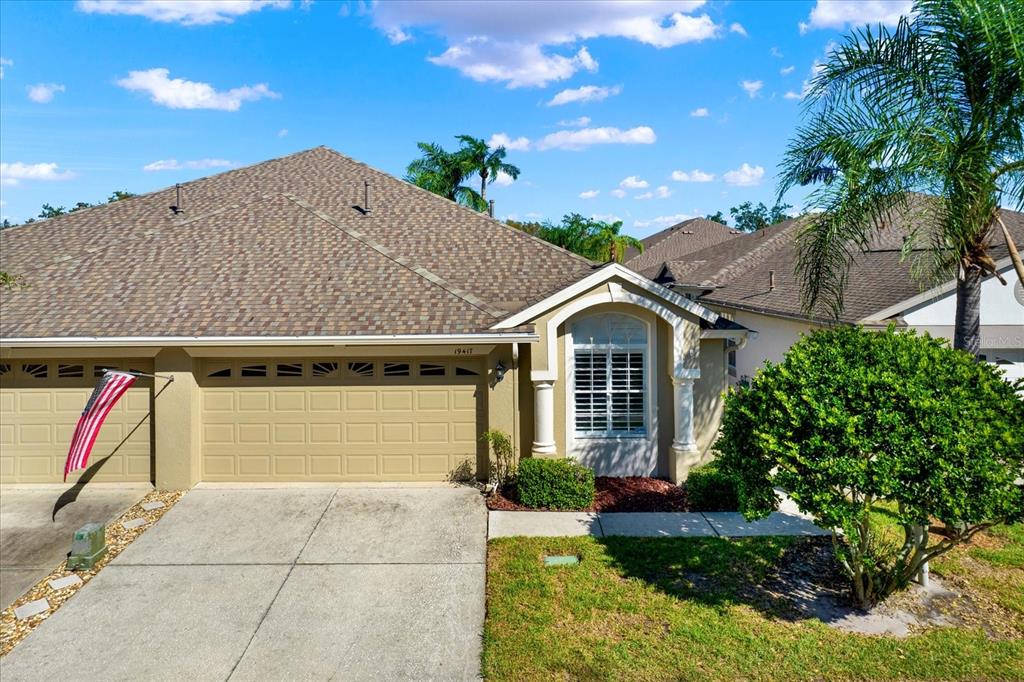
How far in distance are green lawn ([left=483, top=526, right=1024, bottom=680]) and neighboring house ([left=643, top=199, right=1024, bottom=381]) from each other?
11.8ft

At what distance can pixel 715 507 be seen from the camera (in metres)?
9.65

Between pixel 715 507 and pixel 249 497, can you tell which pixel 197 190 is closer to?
pixel 249 497

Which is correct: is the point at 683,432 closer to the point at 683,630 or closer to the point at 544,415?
the point at 544,415

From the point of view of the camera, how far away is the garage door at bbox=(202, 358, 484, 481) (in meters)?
10.8

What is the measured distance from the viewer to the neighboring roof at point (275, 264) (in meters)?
10.6

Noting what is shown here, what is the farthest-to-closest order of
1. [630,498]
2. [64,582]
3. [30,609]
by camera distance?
[630,498] → [64,582] → [30,609]

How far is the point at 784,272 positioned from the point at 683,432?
11.9 metres

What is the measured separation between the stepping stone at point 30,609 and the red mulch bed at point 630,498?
5.83m

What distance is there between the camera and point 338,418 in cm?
1082

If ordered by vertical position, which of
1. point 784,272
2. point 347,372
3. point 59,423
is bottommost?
point 59,423

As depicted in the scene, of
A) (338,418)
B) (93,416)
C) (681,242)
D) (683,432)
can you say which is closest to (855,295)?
(683,432)

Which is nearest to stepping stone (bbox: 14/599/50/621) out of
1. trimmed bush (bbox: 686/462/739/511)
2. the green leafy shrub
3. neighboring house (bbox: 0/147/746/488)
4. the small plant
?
neighboring house (bbox: 0/147/746/488)

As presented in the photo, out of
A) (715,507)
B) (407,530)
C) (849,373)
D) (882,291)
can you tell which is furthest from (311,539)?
(882,291)

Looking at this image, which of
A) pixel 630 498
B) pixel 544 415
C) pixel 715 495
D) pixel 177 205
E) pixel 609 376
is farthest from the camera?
pixel 177 205
